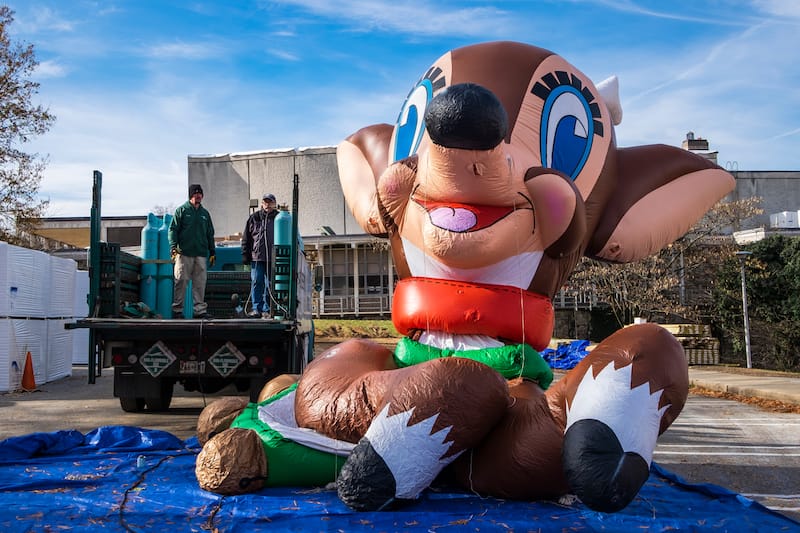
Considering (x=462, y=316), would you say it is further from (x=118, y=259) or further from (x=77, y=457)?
(x=118, y=259)

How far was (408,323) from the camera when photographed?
4.04m

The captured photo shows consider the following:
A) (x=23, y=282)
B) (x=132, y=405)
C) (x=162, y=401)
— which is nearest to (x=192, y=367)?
(x=162, y=401)

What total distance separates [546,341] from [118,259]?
4.42 meters

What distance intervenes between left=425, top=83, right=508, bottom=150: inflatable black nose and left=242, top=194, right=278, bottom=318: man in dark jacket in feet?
14.7

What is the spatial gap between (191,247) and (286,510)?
4756 millimetres

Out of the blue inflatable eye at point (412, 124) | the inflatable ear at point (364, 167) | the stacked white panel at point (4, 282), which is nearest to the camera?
the blue inflatable eye at point (412, 124)

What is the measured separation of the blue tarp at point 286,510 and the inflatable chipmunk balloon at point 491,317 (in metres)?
0.11

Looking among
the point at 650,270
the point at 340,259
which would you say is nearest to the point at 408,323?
the point at 650,270

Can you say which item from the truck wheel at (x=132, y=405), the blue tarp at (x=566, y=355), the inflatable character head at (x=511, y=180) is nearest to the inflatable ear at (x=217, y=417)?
the inflatable character head at (x=511, y=180)

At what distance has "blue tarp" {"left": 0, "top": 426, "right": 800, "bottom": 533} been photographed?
307 cm

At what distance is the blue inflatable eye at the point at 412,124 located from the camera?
14.6 feet

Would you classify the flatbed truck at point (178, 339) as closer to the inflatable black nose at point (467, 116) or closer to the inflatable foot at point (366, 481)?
the inflatable black nose at point (467, 116)

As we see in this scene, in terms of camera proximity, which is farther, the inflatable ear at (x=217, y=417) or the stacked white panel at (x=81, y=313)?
the stacked white panel at (x=81, y=313)

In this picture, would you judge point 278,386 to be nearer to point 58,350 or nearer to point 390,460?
point 390,460
